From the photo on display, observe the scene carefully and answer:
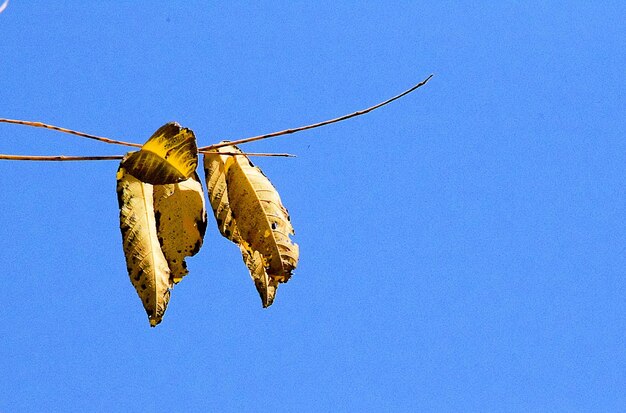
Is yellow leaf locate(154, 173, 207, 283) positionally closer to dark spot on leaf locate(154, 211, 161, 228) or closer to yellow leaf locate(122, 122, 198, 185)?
dark spot on leaf locate(154, 211, 161, 228)

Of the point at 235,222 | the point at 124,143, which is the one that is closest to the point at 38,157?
the point at 124,143

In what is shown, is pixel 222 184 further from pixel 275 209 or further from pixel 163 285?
pixel 163 285

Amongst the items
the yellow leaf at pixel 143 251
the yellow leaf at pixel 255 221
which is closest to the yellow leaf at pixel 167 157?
the yellow leaf at pixel 143 251

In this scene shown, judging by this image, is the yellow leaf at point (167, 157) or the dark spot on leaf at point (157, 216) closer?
the yellow leaf at point (167, 157)

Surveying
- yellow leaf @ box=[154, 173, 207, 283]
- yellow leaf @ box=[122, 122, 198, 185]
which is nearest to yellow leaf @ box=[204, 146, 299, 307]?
yellow leaf @ box=[154, 173, 207, 283]

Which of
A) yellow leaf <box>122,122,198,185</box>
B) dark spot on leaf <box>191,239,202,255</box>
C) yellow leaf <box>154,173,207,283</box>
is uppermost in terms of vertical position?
yellow leaf <box>122,122,198,185</box>

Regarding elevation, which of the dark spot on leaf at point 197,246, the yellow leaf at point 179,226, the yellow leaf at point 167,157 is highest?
the yellow leaf at point 167,157

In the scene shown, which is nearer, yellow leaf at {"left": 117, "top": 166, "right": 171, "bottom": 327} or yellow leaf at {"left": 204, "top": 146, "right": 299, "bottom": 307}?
yellow leaf at {"left": 117, "top": 166, "right": 171, "bottom": 327}

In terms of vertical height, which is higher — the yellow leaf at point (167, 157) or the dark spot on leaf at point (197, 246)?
the yellow leaf at point (167, 157)

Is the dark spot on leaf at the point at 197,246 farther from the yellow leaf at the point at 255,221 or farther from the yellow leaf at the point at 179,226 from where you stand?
the yellow leaf at the point at 255,221
